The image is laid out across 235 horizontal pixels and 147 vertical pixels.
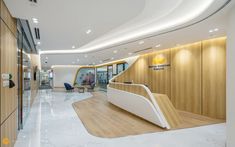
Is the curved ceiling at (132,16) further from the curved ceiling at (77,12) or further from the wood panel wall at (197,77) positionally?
the wood panel wall at (197,77)

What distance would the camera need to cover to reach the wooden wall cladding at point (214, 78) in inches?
236

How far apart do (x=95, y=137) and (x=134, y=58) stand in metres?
7.84

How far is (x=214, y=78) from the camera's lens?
247 inches

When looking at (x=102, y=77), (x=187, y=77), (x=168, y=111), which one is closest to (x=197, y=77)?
(x=187, y=77)

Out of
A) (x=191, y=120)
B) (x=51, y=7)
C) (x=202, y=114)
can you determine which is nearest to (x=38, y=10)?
(x=51, y=7)

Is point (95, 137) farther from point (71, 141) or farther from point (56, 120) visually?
point (56, 120)

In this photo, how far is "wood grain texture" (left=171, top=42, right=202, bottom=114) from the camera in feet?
22.7

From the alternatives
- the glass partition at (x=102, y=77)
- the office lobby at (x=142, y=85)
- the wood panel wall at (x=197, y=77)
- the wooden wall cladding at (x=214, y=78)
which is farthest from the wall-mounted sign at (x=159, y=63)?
the glass partition at (x=102, y=77)

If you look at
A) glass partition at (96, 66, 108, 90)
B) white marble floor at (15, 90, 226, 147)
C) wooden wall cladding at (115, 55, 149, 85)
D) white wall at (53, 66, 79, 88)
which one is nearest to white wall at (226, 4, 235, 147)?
white marble floor at (15, 90, 226, 147)

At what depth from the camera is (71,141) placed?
13.2 ft

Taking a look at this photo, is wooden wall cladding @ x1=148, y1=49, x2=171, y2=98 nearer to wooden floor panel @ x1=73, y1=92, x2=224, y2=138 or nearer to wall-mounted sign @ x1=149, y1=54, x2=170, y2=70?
wall-mounted sign @ x1=149, y1=54, x2=170, y2=70

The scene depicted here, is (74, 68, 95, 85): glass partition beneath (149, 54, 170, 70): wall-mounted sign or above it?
beneath

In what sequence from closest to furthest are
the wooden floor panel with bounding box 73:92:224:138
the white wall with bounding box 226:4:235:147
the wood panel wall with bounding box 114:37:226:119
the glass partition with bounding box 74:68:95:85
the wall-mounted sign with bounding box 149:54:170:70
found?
the white wall with bounding box 226:4:235:147, the wooden floor panel with bounding box 73:92:224:138, the wood panel wall with bounding box 114:37:226:119, the wall-mounted sign with bounding box 149:54:170:70, the glass partition with bounding box 74:68:95:85

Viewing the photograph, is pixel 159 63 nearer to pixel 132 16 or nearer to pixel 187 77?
pixel 187 77
